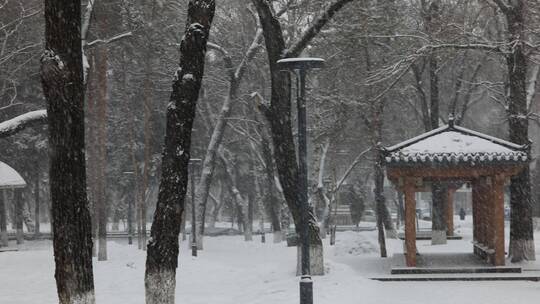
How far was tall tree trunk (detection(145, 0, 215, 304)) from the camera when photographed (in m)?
10.1

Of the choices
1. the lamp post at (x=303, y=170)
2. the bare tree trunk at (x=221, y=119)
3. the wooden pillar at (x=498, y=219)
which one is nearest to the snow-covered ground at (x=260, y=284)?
the lamp post at (x=303, y=170)

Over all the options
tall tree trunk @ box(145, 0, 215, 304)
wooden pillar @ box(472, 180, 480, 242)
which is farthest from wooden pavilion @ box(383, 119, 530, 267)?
tall tree trunk @ box(145, 0, 215, 304)

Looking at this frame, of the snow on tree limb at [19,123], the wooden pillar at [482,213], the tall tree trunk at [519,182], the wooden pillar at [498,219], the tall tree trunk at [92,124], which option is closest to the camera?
the snow on tree limb at [19,123]

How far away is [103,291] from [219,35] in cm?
2016

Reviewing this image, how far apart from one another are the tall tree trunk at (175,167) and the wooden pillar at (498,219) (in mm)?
11449

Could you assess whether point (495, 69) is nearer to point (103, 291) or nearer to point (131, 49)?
point (131, 49)

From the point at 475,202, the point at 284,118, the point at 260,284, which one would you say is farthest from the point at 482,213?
the point at 260,284

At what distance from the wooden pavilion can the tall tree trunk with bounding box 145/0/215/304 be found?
912cm

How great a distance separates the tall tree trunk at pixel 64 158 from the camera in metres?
8.22

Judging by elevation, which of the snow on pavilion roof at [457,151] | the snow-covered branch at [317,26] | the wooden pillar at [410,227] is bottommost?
the wooden pillar at [410,227]

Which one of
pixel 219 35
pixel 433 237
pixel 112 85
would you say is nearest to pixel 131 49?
pixel 219 35

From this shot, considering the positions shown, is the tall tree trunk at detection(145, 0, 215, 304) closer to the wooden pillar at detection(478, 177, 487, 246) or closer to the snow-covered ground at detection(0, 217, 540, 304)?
the snow-covered ground at detection(0, 217, 540, 304)

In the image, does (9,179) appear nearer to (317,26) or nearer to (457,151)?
(317,26)

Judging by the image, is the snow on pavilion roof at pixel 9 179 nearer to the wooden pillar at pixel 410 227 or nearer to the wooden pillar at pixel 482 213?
the wooden pillar at pixel 410 227
